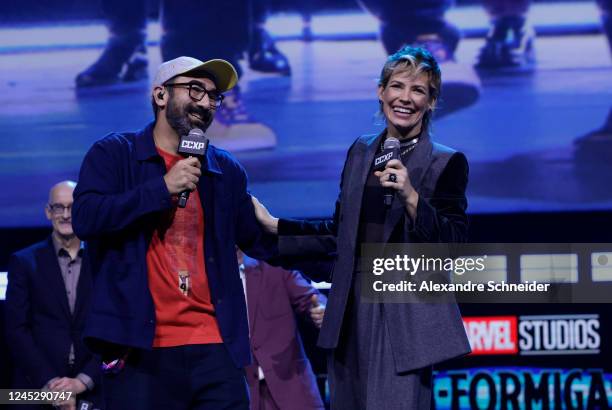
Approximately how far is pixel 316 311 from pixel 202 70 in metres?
1.94

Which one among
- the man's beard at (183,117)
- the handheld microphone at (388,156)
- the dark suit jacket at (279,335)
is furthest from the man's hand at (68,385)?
the handheld microphone at (388,156)

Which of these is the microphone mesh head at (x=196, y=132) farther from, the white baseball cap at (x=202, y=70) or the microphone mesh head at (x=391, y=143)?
the microphone mesh head at (x=391, y=143)

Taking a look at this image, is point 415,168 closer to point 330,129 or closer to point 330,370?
point 330,370

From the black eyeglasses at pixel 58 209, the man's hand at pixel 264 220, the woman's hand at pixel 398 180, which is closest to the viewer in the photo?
the woman's hand at pixel 398 180

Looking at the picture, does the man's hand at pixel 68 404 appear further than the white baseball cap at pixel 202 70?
Yes

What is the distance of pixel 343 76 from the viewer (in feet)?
17.9

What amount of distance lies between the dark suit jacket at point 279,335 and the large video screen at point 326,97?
0.80 metres

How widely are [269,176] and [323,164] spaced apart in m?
0.32

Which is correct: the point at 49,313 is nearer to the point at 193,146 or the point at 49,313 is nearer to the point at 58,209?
the point at 58,209

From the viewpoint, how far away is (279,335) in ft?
14.6

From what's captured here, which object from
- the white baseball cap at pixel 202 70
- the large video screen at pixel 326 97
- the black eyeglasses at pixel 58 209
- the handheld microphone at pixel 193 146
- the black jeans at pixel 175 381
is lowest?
the black jeans at pixel 175 381

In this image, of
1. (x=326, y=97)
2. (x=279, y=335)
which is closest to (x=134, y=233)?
(x=279, y=335)

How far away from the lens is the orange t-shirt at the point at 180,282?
2740 millimetres

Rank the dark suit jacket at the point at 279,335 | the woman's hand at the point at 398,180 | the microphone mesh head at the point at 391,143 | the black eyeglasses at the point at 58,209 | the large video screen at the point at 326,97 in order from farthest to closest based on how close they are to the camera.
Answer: the large video screen at the point at 326,97, the black eyeglasses at the point at 58,209, the dark suit jacket at the point at 279,335, the microphone mesh head at the point at 391,143, the woman's hand at the point at 398,180
